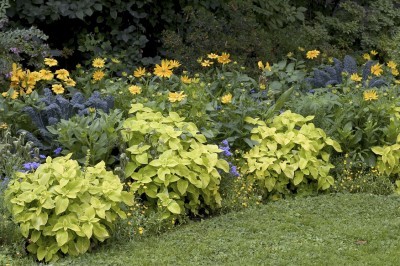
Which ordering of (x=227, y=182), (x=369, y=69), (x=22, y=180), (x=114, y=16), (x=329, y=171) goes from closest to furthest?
(x=22, y=180)
(x=227, y=182)
(x=329, y=171)
(x=369, y=69)
(x=114, y=16)

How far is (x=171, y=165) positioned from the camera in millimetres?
5355

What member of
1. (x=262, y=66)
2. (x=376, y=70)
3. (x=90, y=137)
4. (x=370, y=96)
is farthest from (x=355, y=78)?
(x=90, y=137)

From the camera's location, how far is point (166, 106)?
6.33 m

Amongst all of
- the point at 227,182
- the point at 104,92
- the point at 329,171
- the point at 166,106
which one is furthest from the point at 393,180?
the point at 104,92

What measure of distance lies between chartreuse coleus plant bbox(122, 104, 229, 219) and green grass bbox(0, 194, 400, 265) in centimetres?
21

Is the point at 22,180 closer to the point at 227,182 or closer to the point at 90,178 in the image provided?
the point at 90,178

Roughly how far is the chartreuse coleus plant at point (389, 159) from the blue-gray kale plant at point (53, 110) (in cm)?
220

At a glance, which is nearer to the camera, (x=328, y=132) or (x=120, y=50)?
(x=328, y=132)

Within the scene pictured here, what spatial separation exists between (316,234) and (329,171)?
4.35ft

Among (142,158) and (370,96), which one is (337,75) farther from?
(142,158)

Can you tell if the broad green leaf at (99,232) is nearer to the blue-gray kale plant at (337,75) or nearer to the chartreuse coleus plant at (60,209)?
the chartreuse coleus plant at (60,209)

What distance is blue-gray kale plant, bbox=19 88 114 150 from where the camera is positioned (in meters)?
5.96

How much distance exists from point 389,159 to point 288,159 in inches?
33.7

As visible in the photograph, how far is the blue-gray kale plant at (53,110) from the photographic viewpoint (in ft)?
19.6
